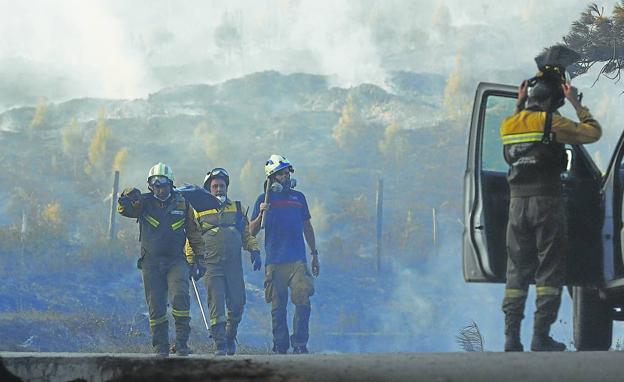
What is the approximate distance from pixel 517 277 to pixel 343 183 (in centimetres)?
5569

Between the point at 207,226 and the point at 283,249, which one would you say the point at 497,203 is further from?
the point at 207,226

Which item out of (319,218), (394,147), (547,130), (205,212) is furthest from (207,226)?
(394,147)

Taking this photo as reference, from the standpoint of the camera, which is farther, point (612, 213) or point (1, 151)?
point (1, 151)

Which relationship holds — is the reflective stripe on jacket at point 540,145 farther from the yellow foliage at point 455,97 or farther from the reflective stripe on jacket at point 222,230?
the yellow foliage at point 455,97

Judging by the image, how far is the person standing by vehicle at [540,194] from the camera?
7.30 meters

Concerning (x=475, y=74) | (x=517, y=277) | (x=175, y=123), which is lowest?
(x=517, y=277)

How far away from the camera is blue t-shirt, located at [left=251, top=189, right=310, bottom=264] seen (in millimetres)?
12273

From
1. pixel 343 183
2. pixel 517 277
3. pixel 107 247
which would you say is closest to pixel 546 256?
pixel 517 277

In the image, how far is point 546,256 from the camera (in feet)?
24.1

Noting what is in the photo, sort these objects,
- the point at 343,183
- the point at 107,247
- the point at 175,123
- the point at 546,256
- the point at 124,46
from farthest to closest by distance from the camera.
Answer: the point at 124,46 < the point at 175,123 < the point at 343,183 < the point at 107,247 < the point at 546,256

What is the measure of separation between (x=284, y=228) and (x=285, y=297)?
72 centimetres

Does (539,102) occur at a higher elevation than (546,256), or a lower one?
higher

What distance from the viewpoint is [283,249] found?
1227 cm

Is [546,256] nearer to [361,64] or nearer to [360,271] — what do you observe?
[360,271]
